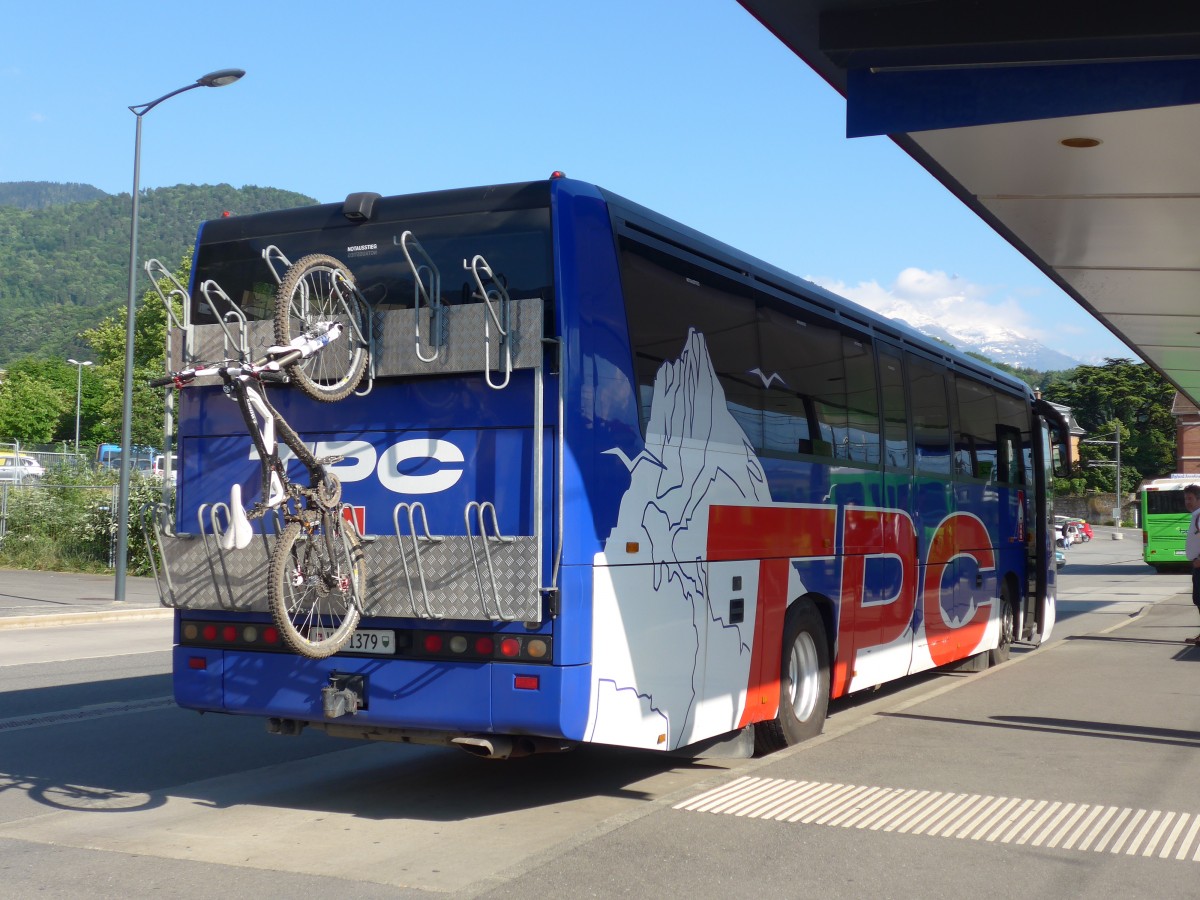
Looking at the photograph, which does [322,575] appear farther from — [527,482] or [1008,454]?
[1008,454]

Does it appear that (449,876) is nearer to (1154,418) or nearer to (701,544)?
(701,544)

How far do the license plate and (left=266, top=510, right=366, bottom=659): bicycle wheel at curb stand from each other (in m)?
0.02

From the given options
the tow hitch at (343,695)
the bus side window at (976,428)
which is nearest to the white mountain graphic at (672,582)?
the tow hitch at (343,695)

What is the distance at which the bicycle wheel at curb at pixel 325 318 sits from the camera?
6609mm

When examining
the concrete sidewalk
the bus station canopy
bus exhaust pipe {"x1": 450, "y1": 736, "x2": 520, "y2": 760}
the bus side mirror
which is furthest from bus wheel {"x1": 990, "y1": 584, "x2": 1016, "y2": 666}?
the concrete sidewalk

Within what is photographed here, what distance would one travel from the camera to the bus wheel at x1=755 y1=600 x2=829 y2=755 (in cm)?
912

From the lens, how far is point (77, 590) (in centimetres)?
2609

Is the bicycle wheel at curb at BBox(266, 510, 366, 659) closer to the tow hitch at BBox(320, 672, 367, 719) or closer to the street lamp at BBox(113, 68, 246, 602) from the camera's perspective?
the tow hitch at BBox(320, 672, 367, 719)

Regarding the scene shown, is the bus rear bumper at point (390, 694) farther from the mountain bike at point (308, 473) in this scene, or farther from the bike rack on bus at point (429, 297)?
the bike rack on bus at point (429, 297)

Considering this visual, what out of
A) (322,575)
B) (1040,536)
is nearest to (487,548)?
(322,575)

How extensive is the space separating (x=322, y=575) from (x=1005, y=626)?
1081 centimetres

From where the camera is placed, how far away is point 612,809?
7.58 meters

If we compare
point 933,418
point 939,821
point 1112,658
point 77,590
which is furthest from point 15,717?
point 77,590

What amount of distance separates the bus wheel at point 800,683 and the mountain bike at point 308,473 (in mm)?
3449
